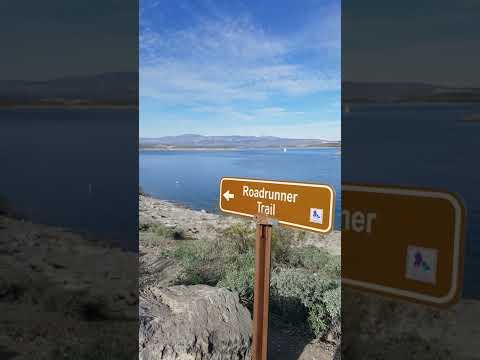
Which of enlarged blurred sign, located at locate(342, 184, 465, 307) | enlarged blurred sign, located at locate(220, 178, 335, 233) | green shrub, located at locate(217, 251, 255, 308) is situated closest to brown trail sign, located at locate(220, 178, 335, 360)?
enlarged blurred sign, located at locate(220, 178, 335, 233)

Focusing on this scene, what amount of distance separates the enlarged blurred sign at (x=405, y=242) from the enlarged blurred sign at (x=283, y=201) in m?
0.38

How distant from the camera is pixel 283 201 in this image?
1.30m

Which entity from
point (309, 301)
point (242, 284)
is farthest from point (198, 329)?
point (309, 301)

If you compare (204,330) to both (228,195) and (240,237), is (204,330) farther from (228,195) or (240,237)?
(240,237)

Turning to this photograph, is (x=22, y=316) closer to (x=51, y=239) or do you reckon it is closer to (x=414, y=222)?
(x=51, y=239)

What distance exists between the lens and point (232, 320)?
7.11 ft

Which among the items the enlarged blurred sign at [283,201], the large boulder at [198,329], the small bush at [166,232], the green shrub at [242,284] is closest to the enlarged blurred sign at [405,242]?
the enlarged blurred sign at [283,201]

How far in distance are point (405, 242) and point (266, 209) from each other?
718 mm

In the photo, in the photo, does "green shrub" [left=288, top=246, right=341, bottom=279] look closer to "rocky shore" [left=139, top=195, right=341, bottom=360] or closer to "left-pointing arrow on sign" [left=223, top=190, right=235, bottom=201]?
"rocky shore" [left=139, top=195, right=341, bottom=360]

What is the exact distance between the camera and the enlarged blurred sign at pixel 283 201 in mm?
1191

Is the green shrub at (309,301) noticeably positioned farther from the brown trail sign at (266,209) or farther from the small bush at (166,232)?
the small bush at (166,232)

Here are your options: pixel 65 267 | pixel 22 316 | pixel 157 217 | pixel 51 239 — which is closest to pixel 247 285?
pixel 22 316

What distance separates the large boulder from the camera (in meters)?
1.98

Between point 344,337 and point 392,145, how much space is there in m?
2.91
